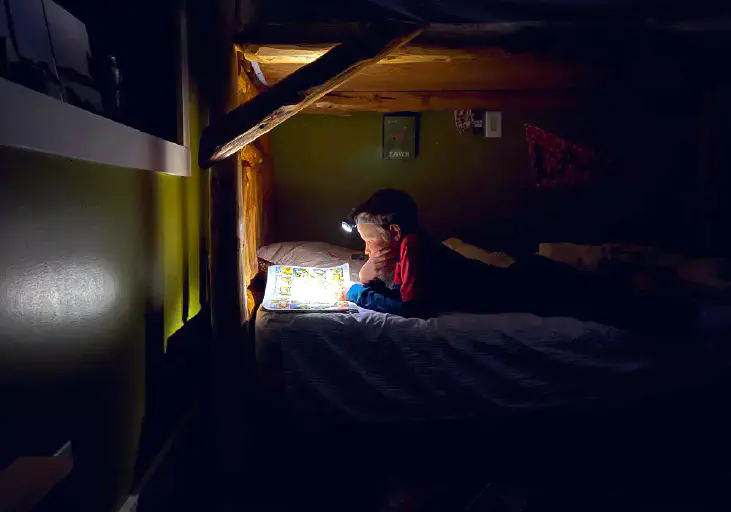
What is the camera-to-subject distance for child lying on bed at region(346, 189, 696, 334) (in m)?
2.99

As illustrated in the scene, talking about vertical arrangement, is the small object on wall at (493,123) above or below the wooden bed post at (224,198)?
above

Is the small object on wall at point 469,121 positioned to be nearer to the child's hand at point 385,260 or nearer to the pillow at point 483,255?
the pillow at point 483,255

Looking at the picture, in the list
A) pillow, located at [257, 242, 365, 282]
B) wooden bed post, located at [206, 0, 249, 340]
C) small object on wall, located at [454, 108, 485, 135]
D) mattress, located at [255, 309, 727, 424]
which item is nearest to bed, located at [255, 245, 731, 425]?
mattress, located at [255, 309, 727, 424]

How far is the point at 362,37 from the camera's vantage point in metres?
2.51

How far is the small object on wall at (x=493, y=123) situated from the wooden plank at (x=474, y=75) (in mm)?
1081

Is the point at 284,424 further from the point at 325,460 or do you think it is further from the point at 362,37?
the point at 362,37

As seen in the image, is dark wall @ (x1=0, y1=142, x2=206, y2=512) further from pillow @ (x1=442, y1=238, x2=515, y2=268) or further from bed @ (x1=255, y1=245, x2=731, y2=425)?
pillow @ (x1=442, y1=238, x2=515, y2=268)

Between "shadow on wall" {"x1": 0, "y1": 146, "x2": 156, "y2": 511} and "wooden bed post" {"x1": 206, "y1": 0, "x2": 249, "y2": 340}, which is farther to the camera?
"wooden bed post" {"x1": 206, "y1": 0, "x2": 249, "y2": 340}

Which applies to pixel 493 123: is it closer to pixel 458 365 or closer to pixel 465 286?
pixel 465 286

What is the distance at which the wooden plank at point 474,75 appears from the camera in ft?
11.7

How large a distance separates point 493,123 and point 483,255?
1.67m

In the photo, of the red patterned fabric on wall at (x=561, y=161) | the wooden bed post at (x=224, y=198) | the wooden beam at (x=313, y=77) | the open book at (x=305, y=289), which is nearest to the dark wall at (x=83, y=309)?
the wooden bed post at (x=224, y=198)

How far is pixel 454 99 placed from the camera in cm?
461

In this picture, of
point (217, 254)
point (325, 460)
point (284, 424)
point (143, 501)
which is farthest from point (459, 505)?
point (217, 254)
